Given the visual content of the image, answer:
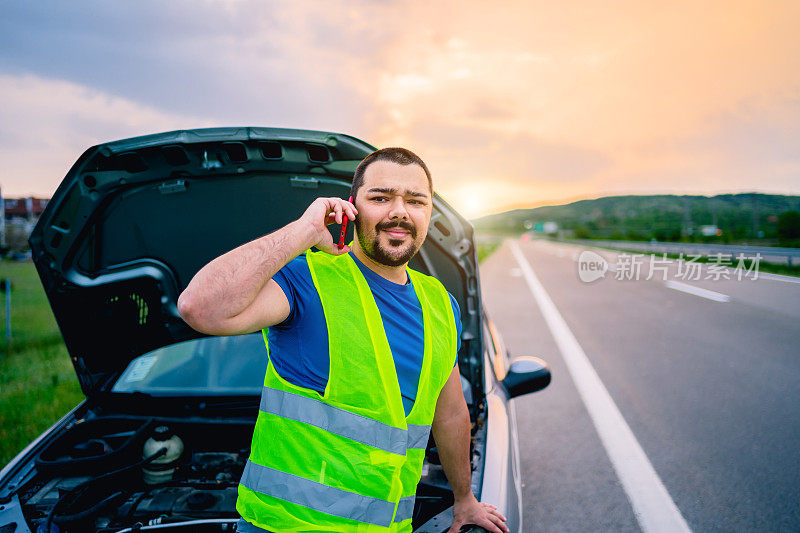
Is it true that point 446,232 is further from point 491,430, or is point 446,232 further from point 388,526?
point 388,526

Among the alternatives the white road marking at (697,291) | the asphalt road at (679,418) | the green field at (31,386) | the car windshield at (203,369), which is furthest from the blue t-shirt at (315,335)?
the white road marking at (697,291)

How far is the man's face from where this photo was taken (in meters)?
1.72

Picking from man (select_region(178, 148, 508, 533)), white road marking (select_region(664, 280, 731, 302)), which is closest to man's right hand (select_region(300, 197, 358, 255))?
man (select_region(178, 148, 508, 533))

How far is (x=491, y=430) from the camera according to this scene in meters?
2.37

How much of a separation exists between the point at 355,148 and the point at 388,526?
1415 millimetres

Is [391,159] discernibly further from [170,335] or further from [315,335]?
[170,335]

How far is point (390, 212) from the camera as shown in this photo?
171 cm

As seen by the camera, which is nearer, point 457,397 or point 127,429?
point 457,397

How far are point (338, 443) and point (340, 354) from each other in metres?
0.28

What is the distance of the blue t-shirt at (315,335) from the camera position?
161 cm

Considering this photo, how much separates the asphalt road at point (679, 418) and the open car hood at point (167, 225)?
6.05 ft

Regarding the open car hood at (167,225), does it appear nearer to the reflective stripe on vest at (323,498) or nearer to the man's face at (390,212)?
the man's face at (390,212)

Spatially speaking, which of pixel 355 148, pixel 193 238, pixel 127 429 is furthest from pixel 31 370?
pixel 355 148

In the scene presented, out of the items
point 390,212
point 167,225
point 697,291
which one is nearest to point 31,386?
point 167,225
